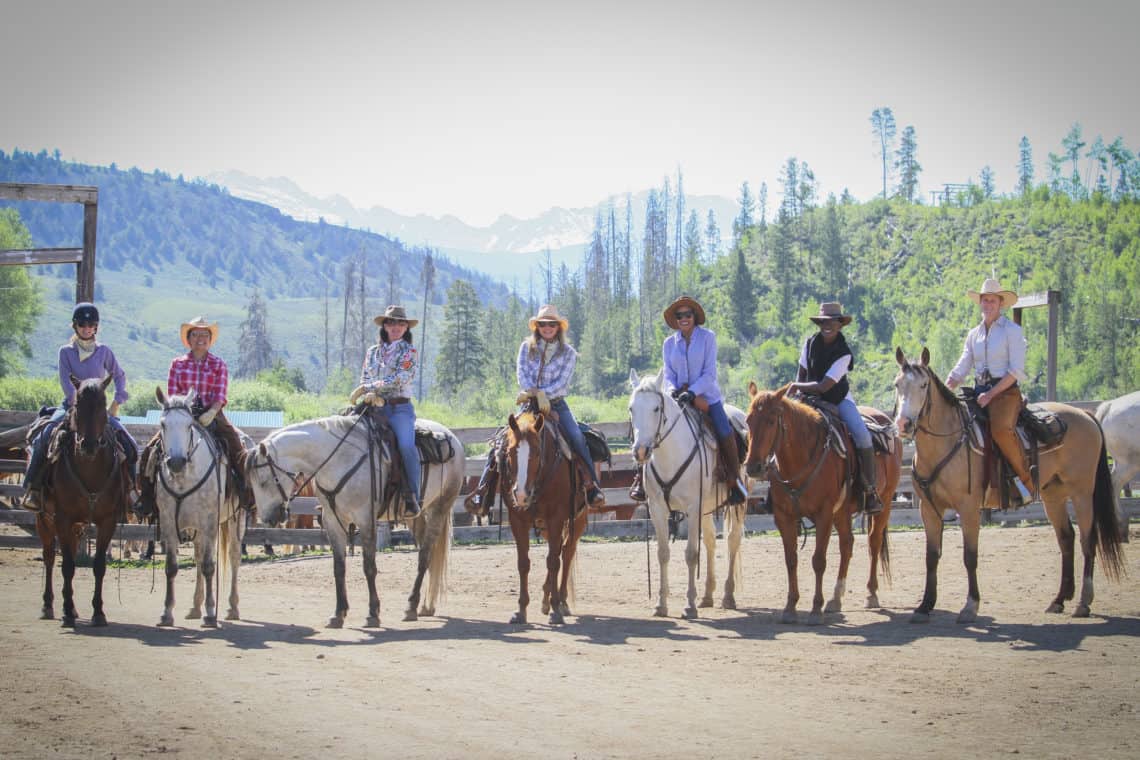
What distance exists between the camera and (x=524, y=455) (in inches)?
468

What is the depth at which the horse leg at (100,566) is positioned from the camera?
37.9ft

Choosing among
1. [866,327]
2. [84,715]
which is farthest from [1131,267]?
[84,715]

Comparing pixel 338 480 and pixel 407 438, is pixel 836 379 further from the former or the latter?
pixel 338 480

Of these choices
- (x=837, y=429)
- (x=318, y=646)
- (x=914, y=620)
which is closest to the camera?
(x=318, y=646)

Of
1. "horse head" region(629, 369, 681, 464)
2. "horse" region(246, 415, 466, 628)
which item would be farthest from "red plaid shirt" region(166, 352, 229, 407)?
"horse head" region(629, 369, 681, 464)

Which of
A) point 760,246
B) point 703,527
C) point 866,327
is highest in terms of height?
point 760,246

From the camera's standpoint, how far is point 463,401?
10350 cm

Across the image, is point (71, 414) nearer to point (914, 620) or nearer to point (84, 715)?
point (84, 715)

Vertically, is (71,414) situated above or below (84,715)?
above

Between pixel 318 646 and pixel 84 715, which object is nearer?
pixel 84 715

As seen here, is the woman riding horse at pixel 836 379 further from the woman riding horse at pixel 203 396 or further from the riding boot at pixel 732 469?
the woman riding horse at pixel 203 396

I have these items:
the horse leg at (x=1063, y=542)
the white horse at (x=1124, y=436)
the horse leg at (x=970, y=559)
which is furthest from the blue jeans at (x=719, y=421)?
the white horse at (x=1124, y=436)

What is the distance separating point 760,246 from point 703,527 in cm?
13083

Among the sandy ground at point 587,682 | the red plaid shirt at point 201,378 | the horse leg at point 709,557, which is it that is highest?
the red plaid shirt at point 201,378
